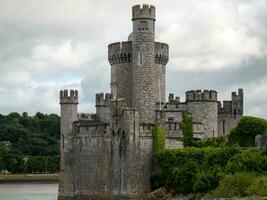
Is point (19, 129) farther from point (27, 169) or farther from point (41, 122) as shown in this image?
point (27, 169)

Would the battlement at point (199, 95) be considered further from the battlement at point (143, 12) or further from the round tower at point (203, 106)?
the battlement at point (143, 12)

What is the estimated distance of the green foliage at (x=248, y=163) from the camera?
4562 cm

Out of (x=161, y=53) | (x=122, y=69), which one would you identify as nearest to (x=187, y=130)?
(x=161, y=53)

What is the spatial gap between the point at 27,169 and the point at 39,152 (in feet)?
51.2

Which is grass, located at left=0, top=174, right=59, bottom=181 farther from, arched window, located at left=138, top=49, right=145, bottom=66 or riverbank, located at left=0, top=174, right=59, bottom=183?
arched window, located at left=138, top=49, right=145, bottom=66

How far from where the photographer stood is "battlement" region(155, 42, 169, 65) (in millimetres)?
56056

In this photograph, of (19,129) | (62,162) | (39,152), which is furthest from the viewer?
(19,129)

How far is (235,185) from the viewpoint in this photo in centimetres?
4403

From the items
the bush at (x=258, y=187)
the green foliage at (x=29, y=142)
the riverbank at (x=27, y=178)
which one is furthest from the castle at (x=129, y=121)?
the green foliage at (x=29, y=142)

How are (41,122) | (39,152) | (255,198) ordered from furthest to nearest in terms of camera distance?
(41,122) < (39,152) < (255,198)

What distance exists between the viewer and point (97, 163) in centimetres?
5188

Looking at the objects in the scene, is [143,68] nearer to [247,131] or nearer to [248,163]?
[247,131]

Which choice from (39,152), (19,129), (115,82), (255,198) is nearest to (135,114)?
(115,82)

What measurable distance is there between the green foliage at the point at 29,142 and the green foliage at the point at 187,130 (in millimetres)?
56709
